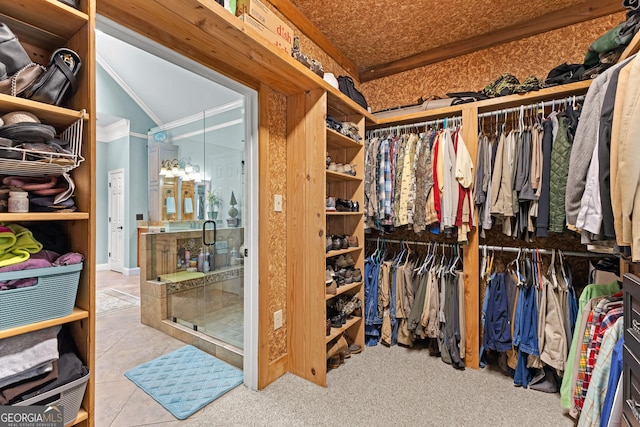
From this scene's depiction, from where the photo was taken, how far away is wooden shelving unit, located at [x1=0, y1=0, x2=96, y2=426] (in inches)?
36.8

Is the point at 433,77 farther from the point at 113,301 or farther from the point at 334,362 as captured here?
the point at 113,301

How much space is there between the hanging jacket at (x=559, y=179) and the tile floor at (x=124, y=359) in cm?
257

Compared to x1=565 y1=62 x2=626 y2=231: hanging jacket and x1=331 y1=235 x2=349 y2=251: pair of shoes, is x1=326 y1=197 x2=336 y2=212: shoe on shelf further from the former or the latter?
x1=565 y1=62 x2=626 y2=231: hanging jacket

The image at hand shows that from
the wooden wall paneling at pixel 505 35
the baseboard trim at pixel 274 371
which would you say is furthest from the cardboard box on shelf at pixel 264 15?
the baseboard trim at pixel 274 371

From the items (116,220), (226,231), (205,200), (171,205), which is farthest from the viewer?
(116,220)

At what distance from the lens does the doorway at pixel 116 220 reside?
5.65 metres

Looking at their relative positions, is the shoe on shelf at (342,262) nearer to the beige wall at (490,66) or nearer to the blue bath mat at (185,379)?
the blue bath mat at (185,379)

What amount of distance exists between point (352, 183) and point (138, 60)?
13.6ft

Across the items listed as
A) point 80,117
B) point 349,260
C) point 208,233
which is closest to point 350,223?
point 349,260

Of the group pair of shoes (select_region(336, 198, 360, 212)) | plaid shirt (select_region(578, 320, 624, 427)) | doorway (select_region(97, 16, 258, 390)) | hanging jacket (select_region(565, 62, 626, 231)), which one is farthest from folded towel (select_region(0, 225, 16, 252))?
plaid shirt (select_region(578, 320, 624, 427))

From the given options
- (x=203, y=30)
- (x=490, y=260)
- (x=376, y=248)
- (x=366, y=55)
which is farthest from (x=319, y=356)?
(x=366, y=55)

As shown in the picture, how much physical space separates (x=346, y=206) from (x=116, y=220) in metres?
5.58

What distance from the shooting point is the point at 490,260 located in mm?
2260

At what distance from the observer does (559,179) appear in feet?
5.93
